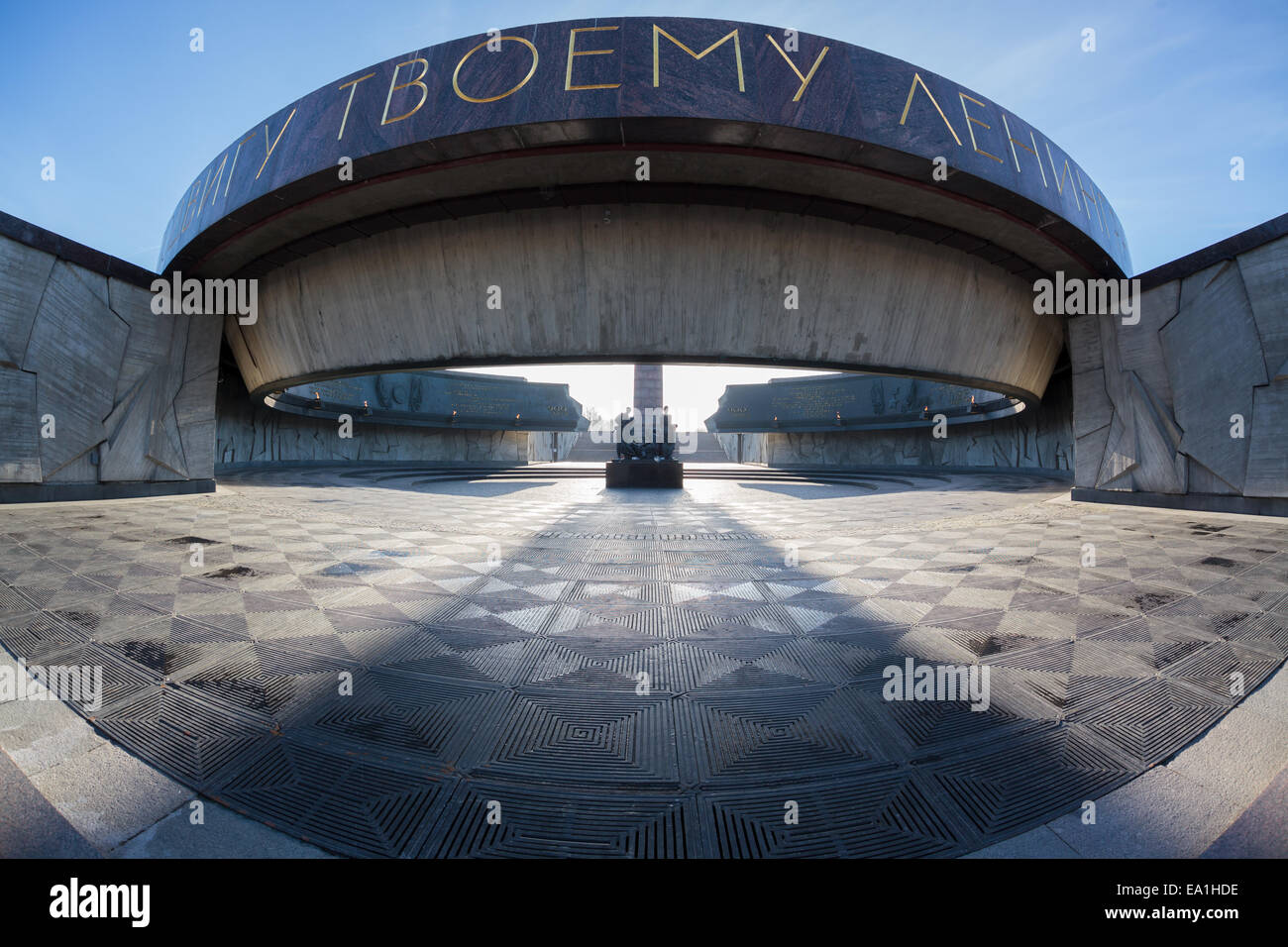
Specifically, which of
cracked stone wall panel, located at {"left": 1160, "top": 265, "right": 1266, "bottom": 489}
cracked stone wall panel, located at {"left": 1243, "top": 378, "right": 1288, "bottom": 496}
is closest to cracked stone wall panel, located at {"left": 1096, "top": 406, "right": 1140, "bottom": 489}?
cracked stone wall panel, located at {"left": 1160, "top": 265, "right": 1266, "bottom": 489}

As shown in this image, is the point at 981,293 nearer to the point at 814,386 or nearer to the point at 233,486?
the point at 233,486

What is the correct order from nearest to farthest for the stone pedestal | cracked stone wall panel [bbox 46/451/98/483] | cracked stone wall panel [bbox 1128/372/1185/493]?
cracked stone wall panel [bbox 46/451/98/483]
cracked stone wall panel [bbox 1128/372/1185/493]
the stone pedestal

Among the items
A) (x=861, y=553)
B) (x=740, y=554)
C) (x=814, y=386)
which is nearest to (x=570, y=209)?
(x=740, y=554)

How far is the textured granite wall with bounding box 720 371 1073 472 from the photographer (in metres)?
22.7

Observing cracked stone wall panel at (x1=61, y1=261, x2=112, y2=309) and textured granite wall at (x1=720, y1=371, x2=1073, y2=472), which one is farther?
textured granite wall at (x1=720, y1=371, x2=1073, y2=472)

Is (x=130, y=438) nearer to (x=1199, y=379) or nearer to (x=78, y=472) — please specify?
(x=78, y=472)

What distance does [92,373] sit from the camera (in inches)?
421

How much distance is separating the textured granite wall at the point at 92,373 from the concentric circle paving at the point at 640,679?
627cm

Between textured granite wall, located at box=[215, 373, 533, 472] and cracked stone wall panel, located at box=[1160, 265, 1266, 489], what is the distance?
1100 inches

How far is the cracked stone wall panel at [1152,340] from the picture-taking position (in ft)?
34.4

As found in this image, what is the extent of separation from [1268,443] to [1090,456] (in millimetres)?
3397
